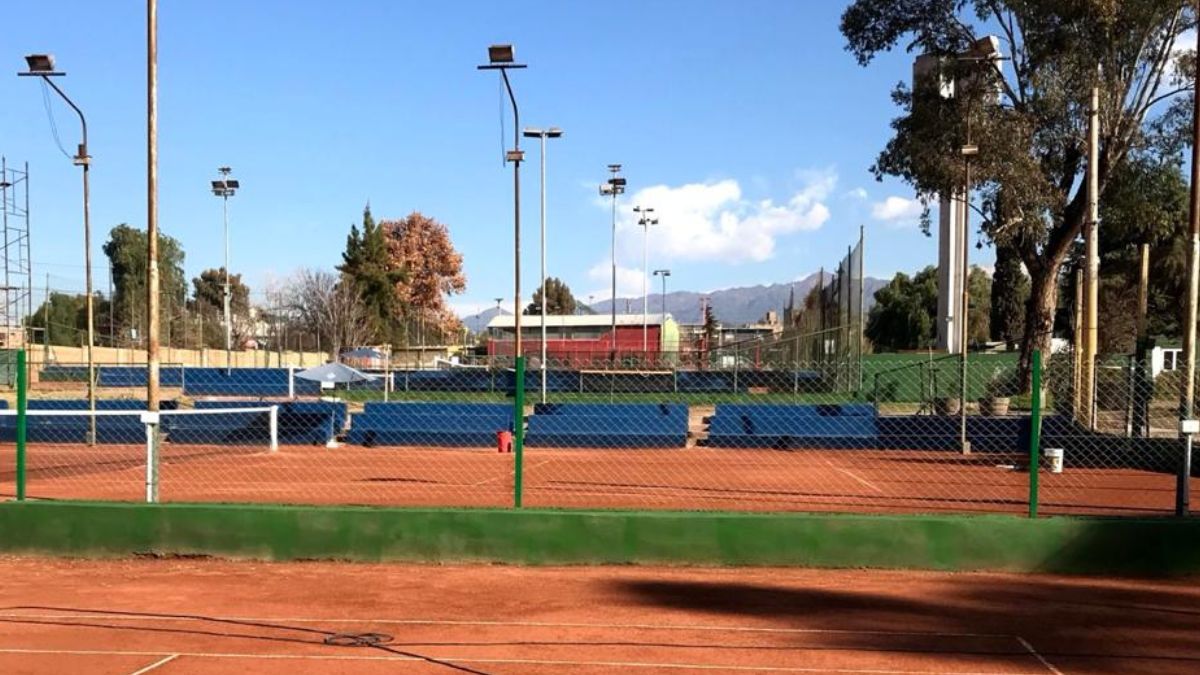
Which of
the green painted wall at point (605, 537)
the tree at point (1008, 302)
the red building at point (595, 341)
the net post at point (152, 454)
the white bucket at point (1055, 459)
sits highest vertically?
the tree at point (1008, 302)

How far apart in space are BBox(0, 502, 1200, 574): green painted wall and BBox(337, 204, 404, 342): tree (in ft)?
216

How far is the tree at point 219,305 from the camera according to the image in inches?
3078

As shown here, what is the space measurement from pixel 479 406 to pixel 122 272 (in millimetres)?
66594

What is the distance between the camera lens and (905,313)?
95562 millimetres

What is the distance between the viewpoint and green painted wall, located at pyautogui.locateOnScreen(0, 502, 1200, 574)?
8953 millimetres

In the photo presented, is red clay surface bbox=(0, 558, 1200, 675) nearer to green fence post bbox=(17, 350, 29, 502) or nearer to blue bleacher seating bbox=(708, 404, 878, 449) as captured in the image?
green fence post bbox=(17, 350, 29, 502)

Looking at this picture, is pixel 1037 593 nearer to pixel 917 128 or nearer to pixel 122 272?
pixel 917 128

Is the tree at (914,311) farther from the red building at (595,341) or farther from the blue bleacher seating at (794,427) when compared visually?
the blue bleacher seating at (794,427)

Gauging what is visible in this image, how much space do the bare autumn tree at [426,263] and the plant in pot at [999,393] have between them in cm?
5664

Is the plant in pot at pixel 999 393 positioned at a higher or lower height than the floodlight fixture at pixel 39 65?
lower

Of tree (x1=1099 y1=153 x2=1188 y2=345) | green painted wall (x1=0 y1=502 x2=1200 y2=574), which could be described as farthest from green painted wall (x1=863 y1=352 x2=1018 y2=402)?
green painted wall (x1=0 y1=502 x2=1200 y2=574)

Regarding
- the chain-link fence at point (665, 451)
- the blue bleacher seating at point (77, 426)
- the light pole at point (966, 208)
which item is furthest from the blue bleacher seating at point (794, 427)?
the blue bleacher seating at point (77, 426)

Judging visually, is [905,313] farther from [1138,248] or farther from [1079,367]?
[1079,367]

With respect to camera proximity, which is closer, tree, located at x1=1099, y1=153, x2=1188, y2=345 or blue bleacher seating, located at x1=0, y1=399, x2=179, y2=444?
blue bleacher seating, located at x1=0, y1=399, x2=179, y2=444
